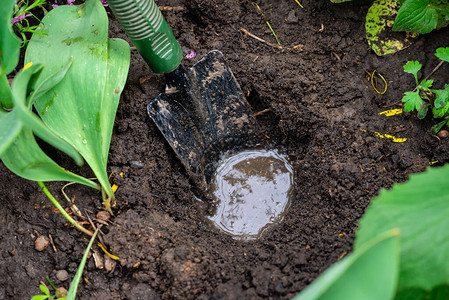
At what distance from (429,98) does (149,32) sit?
1.09 meters

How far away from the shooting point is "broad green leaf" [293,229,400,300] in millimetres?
706

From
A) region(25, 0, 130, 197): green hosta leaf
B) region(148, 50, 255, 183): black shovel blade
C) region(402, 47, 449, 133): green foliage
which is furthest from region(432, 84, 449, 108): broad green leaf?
region(25, 0, 130, 197): green hosta leaf

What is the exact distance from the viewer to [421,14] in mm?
1667

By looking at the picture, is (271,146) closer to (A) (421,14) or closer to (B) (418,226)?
(A) (421,14)

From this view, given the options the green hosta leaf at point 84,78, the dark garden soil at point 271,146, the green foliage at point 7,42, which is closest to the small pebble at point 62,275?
the dark garden soil at point 271,146

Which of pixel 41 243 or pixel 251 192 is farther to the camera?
pixel 251 192

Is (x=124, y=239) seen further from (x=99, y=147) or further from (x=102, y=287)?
(x=99, y=147)

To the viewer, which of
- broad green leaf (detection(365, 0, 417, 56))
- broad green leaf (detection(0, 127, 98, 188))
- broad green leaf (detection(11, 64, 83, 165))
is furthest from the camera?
broad green leaf (detection(365, 0, 417, 56))

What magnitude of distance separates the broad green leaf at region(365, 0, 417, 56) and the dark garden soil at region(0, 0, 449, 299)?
0.03m

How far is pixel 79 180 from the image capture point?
136 cm

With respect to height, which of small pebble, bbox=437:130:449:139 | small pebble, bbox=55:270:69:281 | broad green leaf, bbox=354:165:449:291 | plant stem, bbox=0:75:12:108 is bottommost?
small pebble, bbox=437:130:449:139

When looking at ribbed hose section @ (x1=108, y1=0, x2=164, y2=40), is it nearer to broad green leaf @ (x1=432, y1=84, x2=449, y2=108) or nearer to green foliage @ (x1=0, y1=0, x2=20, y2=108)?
green foliage @ (x1=0, y1=0, x2=20, y2=108)

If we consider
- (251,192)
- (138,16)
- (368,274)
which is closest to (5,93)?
(138,16)

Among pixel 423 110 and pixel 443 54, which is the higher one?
pixel 443 54
